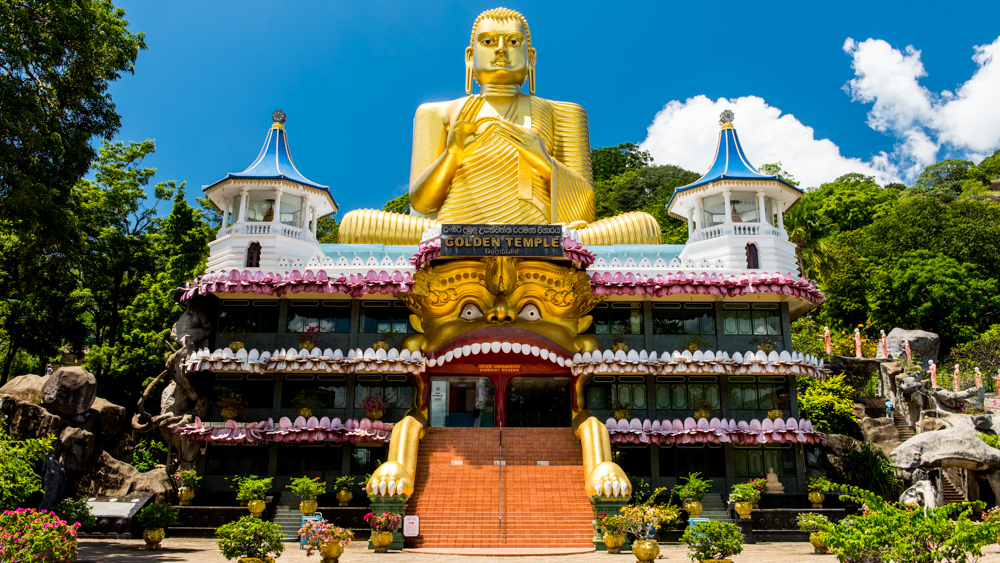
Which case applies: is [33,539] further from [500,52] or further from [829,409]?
[829,409]

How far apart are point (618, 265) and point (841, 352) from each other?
19.3m

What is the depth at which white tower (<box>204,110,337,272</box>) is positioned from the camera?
25.0 metres

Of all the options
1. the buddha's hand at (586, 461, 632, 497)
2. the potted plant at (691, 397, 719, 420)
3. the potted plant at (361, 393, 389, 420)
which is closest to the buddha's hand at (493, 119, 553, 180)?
the potted plant at (691, 397, 719, 420)

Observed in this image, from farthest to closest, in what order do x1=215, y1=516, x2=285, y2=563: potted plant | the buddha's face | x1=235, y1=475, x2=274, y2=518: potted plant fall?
the buddha's face, x1=235, y1=475, x2=274, y2=518: potted plant, x1=215, y1=516, x2=285, y2=563: potted plant

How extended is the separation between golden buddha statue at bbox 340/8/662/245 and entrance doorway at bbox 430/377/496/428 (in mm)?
5424

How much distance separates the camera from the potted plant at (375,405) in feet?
74.0

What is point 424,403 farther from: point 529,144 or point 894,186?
point 894,186

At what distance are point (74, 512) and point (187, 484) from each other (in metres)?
5.35

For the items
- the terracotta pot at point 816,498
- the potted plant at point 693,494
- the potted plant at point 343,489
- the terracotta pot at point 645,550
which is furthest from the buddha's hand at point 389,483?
the terracotta pot at point 816,498

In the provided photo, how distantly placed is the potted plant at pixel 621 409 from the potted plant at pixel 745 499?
399cm

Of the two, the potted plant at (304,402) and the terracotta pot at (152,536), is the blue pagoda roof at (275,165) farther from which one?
the terracotta pot at (152,536)

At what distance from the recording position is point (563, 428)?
887 inches

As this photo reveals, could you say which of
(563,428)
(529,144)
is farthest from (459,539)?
(529,144)

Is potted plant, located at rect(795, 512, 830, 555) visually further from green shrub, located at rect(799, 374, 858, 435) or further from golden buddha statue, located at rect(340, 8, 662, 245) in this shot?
golden buddha statue, located at rect(340, 8, 662, 245)
